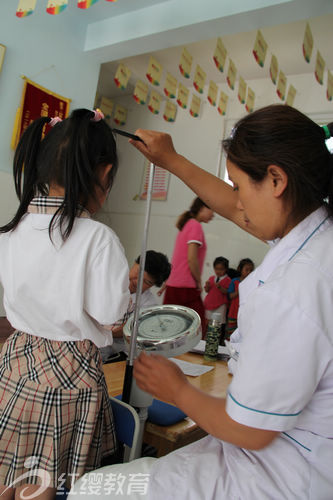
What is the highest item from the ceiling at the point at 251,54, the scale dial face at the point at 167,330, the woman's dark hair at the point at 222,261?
the ceiling at the point at 251,54

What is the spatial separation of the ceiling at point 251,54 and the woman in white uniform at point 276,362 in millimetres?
3649

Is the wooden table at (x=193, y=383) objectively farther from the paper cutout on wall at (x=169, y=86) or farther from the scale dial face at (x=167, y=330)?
the paper cutout on wall at (x=169, y=86)

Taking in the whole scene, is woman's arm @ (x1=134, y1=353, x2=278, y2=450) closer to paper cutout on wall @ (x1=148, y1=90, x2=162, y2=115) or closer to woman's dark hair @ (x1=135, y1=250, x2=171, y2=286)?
woman's dark hair @ (x1=135, y1=250, x2=171, y2=286)

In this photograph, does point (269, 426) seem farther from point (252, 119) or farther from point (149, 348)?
point (252, 119)

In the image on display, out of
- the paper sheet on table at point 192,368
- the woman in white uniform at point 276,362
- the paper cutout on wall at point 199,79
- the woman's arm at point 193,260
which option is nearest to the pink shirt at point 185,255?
the woman's arm at point 193,260

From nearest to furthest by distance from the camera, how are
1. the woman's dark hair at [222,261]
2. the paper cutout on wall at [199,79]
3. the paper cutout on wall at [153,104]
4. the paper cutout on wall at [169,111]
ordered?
the paper cutout on wall at [199,79]
the paper cutout on wall at [153,104]
the paper cutout on wall at [169,111]
the woman's dark hair at [222,261]

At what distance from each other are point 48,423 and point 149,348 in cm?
29

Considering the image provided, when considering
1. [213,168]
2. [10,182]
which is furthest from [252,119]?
[213,168]

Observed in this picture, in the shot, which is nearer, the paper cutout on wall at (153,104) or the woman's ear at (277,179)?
the woman's ear at (277,179)

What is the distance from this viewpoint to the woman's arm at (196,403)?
621 millimetres

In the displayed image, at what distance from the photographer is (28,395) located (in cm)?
92

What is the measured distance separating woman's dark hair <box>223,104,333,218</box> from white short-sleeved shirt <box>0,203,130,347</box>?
398mm

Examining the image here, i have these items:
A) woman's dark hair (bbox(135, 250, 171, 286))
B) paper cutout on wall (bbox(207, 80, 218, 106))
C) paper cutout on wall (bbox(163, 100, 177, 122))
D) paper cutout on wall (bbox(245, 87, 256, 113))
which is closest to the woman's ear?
woman's dark hair (bbox(135, 250, 171, 286))

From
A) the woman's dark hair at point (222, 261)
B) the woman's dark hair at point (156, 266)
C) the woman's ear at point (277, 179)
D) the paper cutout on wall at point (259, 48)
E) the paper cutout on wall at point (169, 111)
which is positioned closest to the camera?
the woman's ear at point (277, 179)
